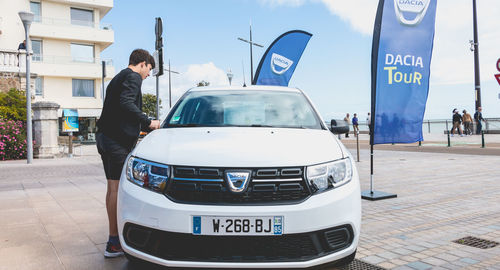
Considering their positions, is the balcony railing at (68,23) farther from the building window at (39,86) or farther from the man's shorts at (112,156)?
the man's shorts at (112,156)

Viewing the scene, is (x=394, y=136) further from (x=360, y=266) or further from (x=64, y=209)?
(x=64, y=209)

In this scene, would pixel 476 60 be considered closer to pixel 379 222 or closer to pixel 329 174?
pixel 379 222

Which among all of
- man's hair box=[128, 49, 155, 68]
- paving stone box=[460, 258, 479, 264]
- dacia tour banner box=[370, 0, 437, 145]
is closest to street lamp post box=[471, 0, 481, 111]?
dacia tour banner box=[370, 0, 437, 145]

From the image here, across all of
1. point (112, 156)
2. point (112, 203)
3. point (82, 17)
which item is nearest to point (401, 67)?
point (112, 156)

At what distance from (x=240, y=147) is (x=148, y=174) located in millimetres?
644

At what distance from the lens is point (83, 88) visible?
37000mm

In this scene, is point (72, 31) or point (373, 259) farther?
point (72, 31)

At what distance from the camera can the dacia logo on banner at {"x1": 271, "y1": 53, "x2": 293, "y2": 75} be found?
12547 mm

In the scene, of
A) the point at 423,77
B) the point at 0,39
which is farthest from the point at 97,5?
the point at 423,77

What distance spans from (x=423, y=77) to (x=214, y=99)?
390 centimetres

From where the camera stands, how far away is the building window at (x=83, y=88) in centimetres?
3662

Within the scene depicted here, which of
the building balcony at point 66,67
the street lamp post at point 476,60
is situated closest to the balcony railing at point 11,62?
the building balcony at point 66,67

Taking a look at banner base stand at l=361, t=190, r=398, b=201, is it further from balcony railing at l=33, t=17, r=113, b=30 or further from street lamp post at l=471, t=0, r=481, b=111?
balcony railing at l=33, t=17, r=113, b=30

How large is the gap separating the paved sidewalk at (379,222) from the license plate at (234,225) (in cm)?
126
